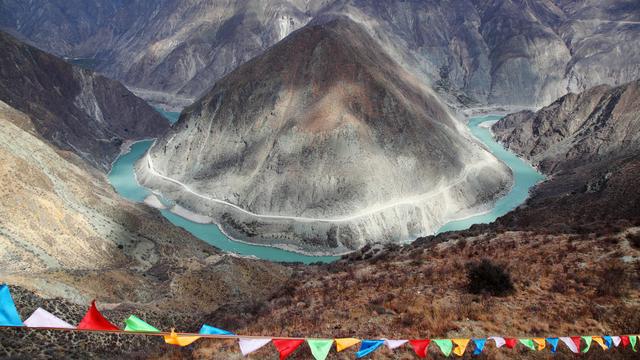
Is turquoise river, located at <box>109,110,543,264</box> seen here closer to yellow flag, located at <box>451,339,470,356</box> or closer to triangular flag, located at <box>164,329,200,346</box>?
yellow flag, located at <box>451,339,470,356</box>

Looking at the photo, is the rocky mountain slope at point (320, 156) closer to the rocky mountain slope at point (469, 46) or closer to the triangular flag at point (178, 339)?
the triangular flag at point (178, 339)

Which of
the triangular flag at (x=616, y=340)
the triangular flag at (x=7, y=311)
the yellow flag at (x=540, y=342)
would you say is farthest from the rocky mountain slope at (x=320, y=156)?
the triangular flag at (x=7, y=311)

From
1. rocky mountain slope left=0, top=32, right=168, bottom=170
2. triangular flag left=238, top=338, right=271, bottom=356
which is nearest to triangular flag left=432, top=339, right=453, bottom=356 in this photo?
triangular flag left=238, top=338, right=271, bottom=356

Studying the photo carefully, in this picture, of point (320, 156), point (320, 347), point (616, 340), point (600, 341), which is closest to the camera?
point (320, 347)

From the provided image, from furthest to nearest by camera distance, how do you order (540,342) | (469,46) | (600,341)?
(469,46) < (540,342) < (600,341)

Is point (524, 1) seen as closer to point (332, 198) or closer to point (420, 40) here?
point (420, 40)

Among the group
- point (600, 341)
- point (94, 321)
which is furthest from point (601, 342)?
point (94, 321)

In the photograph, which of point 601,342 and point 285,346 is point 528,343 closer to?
point 601,342
